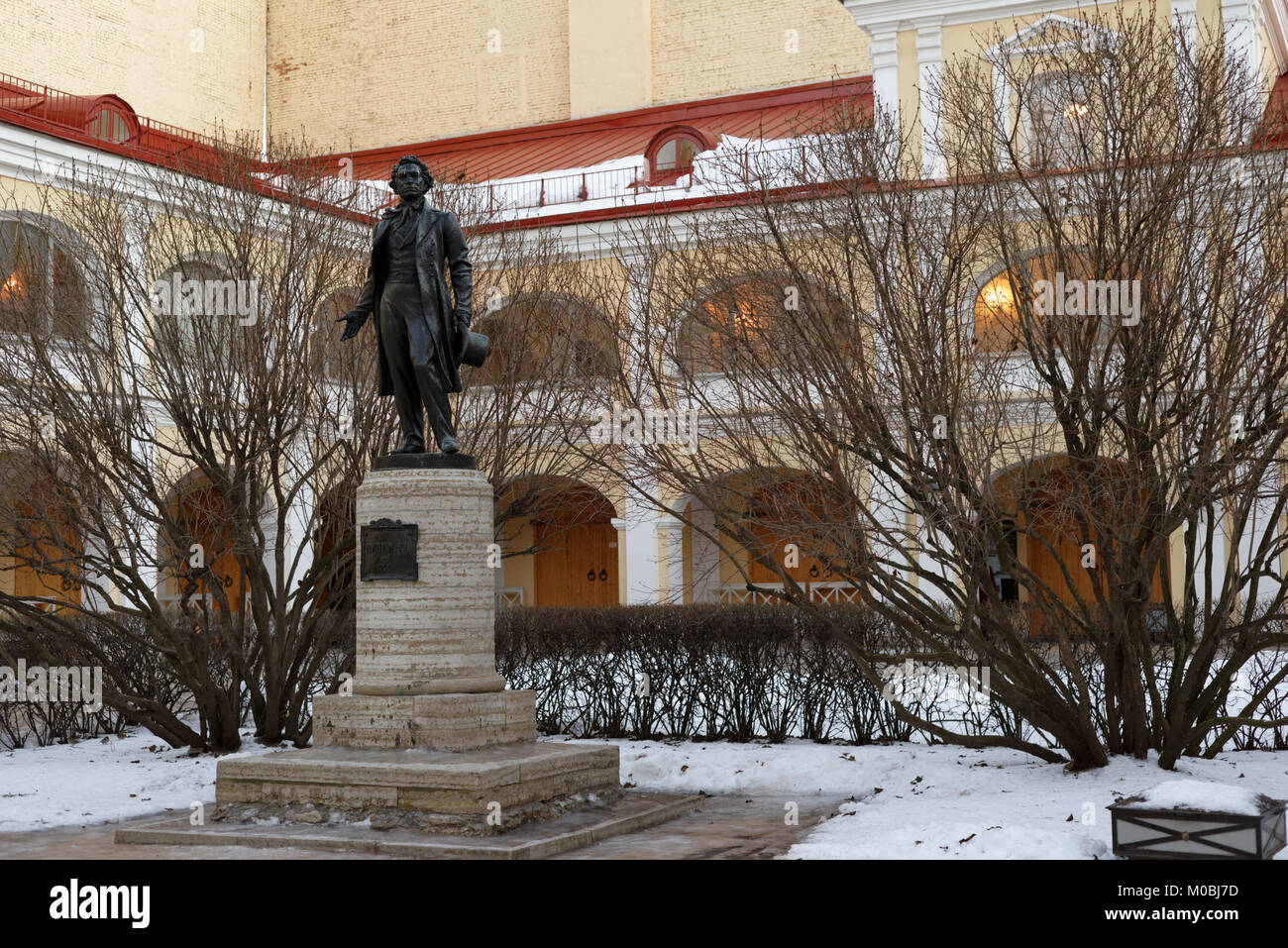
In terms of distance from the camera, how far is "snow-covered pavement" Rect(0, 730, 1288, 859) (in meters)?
8.73

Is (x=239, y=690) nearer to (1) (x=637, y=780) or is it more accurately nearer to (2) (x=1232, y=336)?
(1) (x=637, y=780)

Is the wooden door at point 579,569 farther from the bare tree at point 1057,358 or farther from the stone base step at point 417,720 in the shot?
the stone base step at point 417,720

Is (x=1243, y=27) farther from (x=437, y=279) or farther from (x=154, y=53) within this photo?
(x=154, y=53)

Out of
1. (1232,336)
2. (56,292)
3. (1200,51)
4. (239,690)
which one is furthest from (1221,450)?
(56,292)

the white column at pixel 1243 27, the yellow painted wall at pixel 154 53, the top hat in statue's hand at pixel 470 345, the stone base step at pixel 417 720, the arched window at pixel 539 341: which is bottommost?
the stone base step at pixel 417 720

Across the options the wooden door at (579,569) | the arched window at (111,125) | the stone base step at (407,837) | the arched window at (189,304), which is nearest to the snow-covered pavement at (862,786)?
the stone base step at (407,837)

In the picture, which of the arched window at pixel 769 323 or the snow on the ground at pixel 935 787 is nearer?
the snow on the ground at pixel 935 787

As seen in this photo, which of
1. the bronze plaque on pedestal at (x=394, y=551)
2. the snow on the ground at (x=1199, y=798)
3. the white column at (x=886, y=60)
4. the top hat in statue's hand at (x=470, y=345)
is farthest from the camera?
the white column at (x=886, y=60)

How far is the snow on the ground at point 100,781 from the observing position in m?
10.9

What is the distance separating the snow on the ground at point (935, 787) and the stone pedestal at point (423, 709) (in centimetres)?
181

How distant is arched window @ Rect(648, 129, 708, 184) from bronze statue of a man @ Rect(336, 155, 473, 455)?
19.1m

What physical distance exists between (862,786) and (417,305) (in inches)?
206

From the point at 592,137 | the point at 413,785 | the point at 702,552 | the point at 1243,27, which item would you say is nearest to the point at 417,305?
the point at 413,785

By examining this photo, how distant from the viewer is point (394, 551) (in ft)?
33.3
